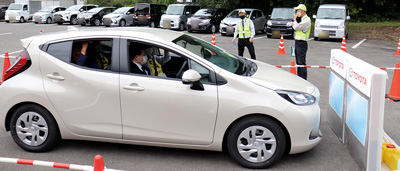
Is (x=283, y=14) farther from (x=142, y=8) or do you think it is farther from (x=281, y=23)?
(x=142, y=8)

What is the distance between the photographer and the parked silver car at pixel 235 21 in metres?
22.2

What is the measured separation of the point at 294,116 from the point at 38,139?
2906 millimetres

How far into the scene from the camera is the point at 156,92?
4.56m

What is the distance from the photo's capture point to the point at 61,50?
4926 mm

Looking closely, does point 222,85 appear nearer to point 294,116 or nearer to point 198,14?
point 294,116

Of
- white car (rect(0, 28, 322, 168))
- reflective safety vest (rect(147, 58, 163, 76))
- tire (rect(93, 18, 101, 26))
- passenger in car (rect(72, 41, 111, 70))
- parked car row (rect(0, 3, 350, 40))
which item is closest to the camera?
white car (rect(0, 28, 322, 168))

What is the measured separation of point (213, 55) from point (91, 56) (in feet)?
4.86

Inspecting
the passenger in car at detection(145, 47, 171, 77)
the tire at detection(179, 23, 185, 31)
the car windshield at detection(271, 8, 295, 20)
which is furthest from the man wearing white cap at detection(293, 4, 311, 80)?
the tire at detection(179, 23, 185, 31)

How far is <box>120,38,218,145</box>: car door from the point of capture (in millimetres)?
4516

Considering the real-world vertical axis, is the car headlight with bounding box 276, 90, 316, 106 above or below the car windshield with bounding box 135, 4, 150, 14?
below

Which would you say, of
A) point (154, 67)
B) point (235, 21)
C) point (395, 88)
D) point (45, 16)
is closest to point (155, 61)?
point (154, 67)

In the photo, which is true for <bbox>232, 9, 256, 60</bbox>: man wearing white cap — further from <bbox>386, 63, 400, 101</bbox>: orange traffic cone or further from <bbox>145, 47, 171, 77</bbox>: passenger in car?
<bbox>145, 47, 171, 77</bbox>: passenger in car

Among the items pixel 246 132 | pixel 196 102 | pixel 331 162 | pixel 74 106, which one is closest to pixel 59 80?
pixel 74 106

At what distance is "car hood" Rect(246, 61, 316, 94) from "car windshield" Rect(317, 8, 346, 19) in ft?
57.0
